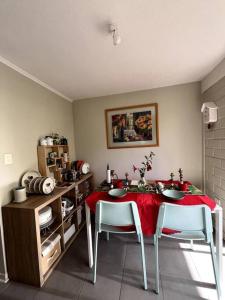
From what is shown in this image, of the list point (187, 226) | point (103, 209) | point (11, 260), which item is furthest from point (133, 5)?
point (11, 260)

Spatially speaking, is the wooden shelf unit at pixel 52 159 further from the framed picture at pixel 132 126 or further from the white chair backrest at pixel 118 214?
the white chair backrest at pixel 118 214

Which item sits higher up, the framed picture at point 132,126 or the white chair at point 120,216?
the framed picture at point 132,126

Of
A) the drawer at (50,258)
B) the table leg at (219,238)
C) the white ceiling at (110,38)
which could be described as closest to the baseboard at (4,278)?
the drawer at (50,258)

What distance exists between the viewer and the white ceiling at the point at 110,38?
1.09 meters

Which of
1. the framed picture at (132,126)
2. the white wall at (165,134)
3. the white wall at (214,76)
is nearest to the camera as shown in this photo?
the white wall at (214,76)

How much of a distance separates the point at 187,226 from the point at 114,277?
3.08ft

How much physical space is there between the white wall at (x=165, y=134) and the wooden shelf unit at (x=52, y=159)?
63 centimetres

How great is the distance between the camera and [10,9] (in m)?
1.06

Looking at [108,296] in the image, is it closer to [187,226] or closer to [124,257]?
[124,257]

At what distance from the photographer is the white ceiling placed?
1.09 meters

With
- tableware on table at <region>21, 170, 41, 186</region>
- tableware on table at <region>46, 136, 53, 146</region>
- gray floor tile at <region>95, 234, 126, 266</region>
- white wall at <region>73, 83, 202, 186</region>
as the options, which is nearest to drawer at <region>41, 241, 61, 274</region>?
gray floor tile at <region>95, 234, 126, 266</region>

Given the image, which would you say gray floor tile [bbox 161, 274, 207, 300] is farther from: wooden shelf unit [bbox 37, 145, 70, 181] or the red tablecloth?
wooden shelf unit [bbox 37, 145, 70, 181]

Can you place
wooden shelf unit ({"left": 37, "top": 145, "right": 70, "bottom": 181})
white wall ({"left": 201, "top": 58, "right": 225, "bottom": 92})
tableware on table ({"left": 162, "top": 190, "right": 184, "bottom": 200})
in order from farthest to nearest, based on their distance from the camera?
wooden shelf unit ({"left": 37, "top": 145, "right": 70, "bottom": 181}) < white wall ({"left": 201, "top": 58, "right": 225, "bottom": 92}) < tableware on table ({"left": 162, "top": 190, "right": 184, "bottom": 200})

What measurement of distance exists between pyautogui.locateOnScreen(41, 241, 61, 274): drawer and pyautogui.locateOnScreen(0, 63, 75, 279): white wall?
0.41 metres
